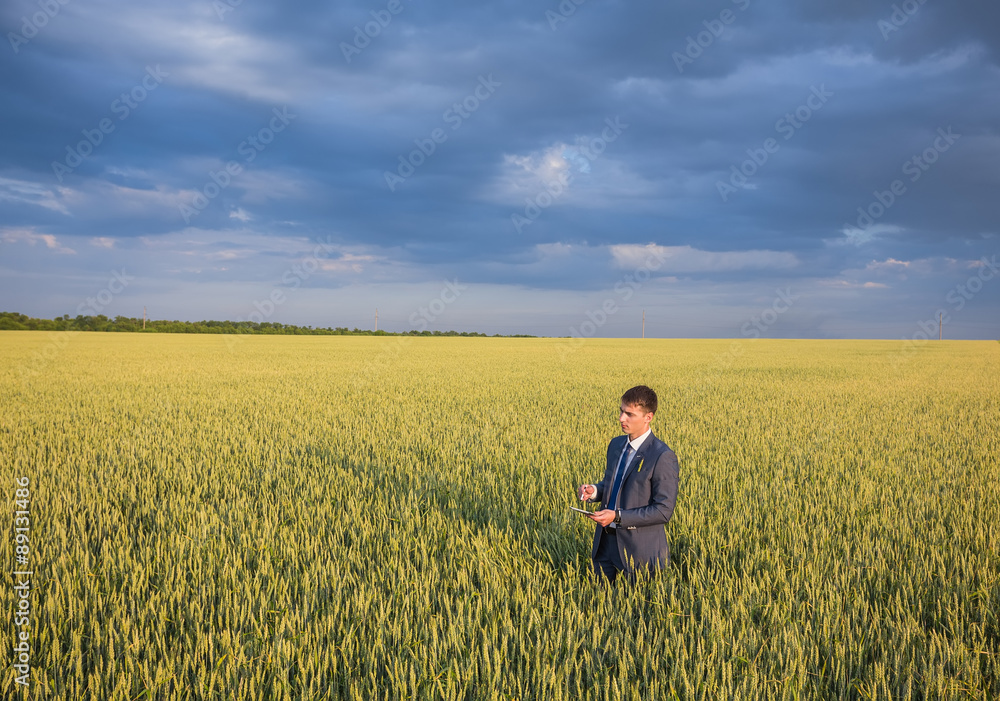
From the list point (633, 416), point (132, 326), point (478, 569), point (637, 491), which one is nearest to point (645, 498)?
point (637, 491)

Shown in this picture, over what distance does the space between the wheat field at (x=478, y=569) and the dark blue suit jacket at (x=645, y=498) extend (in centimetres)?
23

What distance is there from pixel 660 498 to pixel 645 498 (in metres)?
0.09

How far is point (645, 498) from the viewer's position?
3.24 meters

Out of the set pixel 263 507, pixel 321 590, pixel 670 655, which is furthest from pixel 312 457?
pixel 670 655

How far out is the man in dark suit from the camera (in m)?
3.17

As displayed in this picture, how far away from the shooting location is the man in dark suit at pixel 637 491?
317 cm

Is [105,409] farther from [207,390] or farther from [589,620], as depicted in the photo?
[589,620]

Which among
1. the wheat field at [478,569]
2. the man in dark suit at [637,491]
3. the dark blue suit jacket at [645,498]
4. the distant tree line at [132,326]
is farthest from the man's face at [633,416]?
the distant tree line at [132,326]

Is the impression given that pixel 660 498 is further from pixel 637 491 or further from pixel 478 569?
pixel 478 569

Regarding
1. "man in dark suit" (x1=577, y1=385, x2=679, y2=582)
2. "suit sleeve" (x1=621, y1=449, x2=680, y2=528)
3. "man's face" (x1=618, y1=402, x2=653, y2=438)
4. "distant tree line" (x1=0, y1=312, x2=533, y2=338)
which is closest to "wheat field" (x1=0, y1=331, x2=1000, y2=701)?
"man in dark suit" (x1=577, y1=385, x2=679, y2=582)

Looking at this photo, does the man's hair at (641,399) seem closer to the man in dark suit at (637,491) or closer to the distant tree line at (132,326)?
the man in dark suit at (637,491)

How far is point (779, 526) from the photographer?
192 inches

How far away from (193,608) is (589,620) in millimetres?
2345

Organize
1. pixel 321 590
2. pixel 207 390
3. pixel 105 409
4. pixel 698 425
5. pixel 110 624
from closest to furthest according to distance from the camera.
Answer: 1. pixel 110 624
2. pixel 321 590
3. pixel 698 425
4. pixel 105 409
5. pixel 207 390
